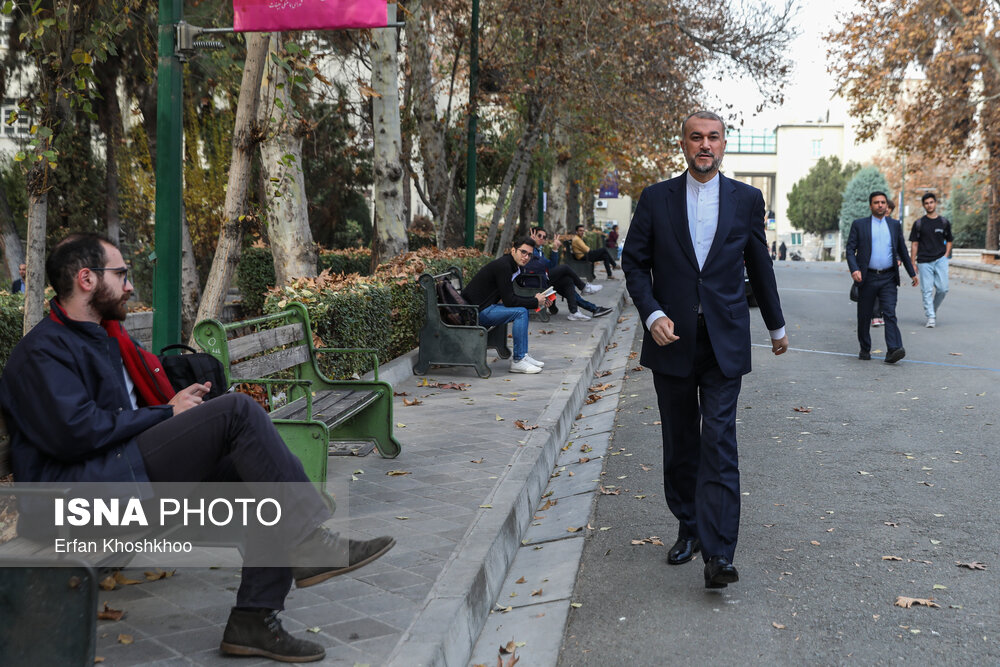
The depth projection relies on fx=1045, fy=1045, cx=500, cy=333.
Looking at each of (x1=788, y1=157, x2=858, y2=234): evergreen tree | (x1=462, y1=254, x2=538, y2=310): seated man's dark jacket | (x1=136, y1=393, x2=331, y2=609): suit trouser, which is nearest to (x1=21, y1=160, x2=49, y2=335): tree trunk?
(x1=136, y1=393, x2=331, y2=609): suit trouser

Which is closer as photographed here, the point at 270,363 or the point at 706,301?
the point at 706,301

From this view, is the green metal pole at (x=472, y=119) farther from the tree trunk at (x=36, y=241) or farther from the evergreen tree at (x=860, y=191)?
the evergreen tree at (x=860, y=191)

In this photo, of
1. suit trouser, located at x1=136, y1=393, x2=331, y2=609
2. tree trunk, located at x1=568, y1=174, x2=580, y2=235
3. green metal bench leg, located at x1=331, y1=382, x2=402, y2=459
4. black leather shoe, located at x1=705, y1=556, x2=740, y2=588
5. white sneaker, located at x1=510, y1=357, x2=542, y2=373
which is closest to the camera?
suit trouser, located at x1=136, y1=393, x2=331, y2=609

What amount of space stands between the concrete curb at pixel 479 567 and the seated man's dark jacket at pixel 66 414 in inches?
43.1

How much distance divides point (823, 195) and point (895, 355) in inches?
3890

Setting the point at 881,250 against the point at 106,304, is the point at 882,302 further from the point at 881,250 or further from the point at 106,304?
the point at 106,304

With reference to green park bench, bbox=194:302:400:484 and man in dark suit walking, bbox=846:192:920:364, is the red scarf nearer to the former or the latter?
green park bench, bbox=194:302:400:484

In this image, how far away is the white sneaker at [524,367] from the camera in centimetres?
1058

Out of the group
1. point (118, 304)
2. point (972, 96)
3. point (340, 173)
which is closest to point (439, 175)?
point (340, 173)

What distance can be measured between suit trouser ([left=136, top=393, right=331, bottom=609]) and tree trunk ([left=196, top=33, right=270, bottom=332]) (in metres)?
4.08

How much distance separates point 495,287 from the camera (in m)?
11.3

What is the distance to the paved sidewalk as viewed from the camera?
3600 millimetres

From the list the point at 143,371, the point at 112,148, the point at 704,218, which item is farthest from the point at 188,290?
the point at 112,148

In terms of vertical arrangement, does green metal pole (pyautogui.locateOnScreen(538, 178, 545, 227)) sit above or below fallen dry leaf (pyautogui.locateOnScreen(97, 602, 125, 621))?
above
